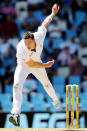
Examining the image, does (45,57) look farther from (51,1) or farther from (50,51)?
(51,1)

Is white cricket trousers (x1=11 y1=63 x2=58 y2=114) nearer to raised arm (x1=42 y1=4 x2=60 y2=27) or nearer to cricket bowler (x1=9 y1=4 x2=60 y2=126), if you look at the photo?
cricket bowler (x1=9 y1=4 x2=60 y2=126)

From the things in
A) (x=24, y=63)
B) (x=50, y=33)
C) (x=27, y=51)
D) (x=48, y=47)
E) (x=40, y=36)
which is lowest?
(x=24, y=63)

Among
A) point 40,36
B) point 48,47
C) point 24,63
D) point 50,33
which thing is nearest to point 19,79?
point 24,63

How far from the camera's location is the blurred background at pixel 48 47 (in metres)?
11.9

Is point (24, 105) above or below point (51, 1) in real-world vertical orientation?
below

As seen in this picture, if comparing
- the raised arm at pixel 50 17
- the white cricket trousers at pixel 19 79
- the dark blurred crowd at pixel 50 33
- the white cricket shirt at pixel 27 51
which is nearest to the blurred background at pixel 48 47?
the dark blurred crowd at pixel 50 33

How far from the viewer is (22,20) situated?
15.2m

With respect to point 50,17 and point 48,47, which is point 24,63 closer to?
point 50,17

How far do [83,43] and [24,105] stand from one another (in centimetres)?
334

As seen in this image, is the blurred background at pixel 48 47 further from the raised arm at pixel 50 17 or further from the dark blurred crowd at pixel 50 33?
the raised arm at pixel 50 17

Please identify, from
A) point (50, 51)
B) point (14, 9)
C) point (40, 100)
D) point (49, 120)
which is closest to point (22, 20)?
point (14, 9)

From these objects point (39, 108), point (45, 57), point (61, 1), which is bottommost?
point (39, 108)

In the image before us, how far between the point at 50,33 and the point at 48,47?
52cm

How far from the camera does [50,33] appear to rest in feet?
48.0
